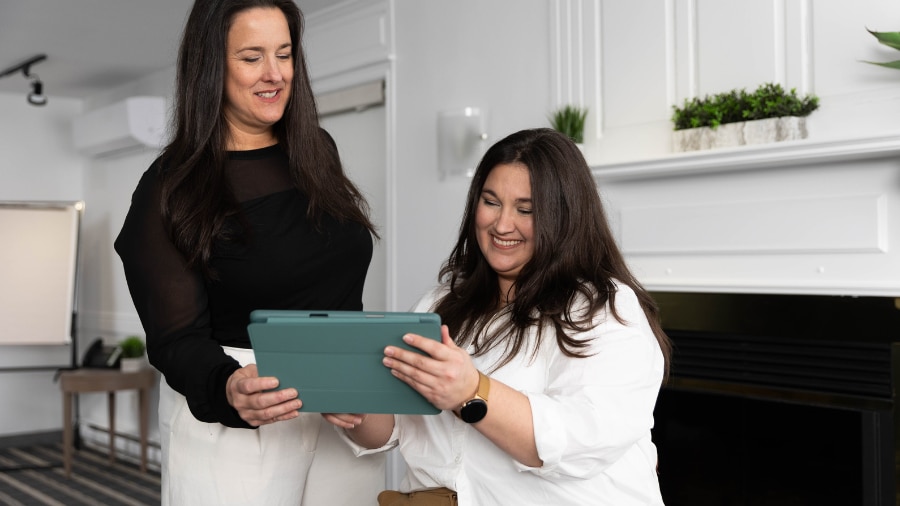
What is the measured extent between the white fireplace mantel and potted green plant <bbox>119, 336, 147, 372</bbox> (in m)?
3.60

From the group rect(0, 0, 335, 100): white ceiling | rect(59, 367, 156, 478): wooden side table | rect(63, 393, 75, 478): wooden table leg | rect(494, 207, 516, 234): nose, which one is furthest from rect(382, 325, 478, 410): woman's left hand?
rect(63, 393, 75, 478): wooden table leg

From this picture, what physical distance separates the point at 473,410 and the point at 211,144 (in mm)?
673

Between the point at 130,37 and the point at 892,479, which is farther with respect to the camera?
the point at 130,37

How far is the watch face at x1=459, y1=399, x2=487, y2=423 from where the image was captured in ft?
3.91

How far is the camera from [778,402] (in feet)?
8.53

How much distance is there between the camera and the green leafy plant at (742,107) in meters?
2.42

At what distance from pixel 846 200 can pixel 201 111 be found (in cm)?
178

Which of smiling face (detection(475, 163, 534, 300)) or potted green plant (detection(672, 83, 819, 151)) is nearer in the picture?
smiling face (detection(475, 163, 534, 300))

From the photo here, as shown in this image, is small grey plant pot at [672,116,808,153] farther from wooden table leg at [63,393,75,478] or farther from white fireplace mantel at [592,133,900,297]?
wooden table leg at [63,393,75,478]

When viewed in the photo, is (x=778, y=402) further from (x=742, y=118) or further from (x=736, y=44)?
(x=736, y=44)

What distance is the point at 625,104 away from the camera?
9.65 feet

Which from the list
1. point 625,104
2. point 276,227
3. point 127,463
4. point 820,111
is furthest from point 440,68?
point 127,463

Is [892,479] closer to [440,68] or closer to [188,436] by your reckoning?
[188,436]

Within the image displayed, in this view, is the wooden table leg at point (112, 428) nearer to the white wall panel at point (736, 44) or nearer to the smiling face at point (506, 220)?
the white wall panel at point (736, 44)
